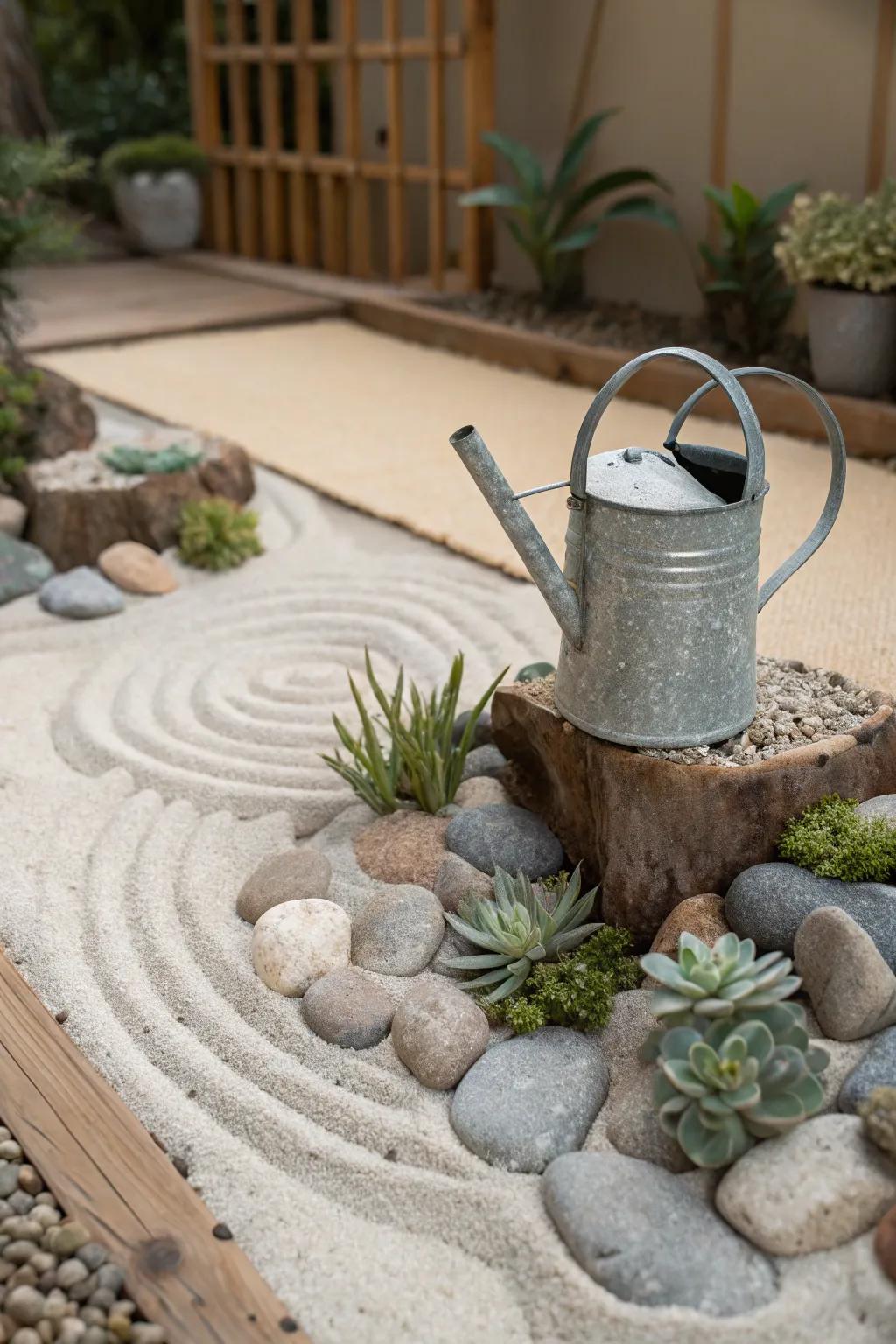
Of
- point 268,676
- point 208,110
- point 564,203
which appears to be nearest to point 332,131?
point 208,110

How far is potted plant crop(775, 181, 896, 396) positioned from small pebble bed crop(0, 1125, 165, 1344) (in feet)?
12.8

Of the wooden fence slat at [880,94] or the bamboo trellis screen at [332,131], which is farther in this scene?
the bamboo trellis screen at [332,131]

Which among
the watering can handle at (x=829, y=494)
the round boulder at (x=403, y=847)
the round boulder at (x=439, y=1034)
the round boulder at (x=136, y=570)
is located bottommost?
the round boulder at (x=439, y=1034)

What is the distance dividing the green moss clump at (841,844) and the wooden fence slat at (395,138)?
5599 mm

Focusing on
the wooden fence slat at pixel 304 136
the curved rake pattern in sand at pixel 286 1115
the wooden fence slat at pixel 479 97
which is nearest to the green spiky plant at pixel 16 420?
the curved rake pattern in sand at pixel 286 1115

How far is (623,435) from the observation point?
4.69 m

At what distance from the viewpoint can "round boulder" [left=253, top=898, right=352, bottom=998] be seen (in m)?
2.10

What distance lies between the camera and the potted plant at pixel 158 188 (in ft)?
25.9

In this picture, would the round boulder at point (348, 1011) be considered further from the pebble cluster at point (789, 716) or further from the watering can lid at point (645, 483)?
the watering can lid at point (645, 483)

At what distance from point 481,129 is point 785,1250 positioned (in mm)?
5794

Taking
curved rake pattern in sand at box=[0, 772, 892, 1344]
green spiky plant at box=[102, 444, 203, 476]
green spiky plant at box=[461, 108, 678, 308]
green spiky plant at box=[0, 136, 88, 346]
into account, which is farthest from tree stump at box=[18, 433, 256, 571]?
green spiky plant at box=[461, 108, 678, 308]

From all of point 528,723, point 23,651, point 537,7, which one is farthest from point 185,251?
point 528,723

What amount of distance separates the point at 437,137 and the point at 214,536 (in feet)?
11.8

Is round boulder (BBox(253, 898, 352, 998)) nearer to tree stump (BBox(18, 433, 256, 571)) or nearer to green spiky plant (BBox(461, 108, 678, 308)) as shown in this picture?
tree stump (BBox(18, 433, 256, 571))
